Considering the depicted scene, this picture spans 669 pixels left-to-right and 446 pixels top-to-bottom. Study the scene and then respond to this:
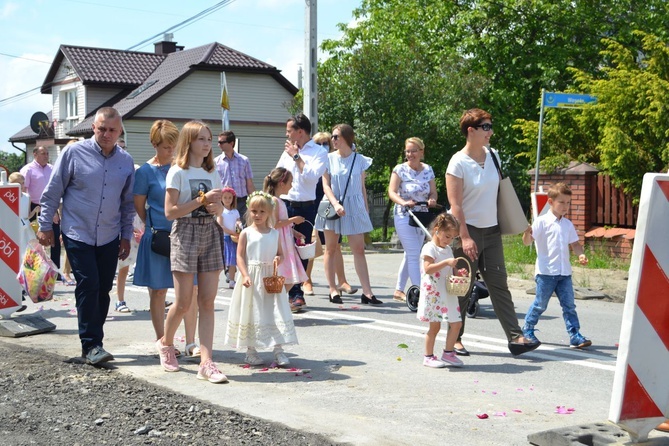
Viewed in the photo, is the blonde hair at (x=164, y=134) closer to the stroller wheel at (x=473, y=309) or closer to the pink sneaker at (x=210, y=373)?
the pink sneaker at (x=210, y=373)

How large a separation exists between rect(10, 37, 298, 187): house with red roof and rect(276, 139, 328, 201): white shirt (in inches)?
1482

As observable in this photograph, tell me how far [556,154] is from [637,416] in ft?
48.9

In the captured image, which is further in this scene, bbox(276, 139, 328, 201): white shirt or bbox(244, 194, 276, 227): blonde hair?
bbox(276, 139, 328, 201): white shirt

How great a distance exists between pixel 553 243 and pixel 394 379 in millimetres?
2426

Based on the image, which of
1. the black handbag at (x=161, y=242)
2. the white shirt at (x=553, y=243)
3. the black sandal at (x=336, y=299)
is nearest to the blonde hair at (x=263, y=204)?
the black handbag at (x=161, y=242)

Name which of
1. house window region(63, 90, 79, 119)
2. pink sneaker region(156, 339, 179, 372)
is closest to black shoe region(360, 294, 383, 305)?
pink sneaker region(156, 339, 179, 372)

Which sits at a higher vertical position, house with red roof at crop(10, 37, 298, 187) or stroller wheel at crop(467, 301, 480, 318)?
house with red roof at crop(10, 37, 298, 187)

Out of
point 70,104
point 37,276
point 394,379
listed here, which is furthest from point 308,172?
point 70,104

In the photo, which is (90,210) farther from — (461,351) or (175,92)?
(175,92)

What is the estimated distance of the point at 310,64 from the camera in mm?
20719

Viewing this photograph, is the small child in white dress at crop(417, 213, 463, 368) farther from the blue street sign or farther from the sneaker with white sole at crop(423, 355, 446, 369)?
the blue street sign

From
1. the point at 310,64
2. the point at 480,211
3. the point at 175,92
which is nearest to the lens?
the point at 480,211

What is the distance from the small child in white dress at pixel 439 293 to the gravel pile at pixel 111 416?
7.15 ft

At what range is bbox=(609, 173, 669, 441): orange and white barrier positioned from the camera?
16.0 ft
